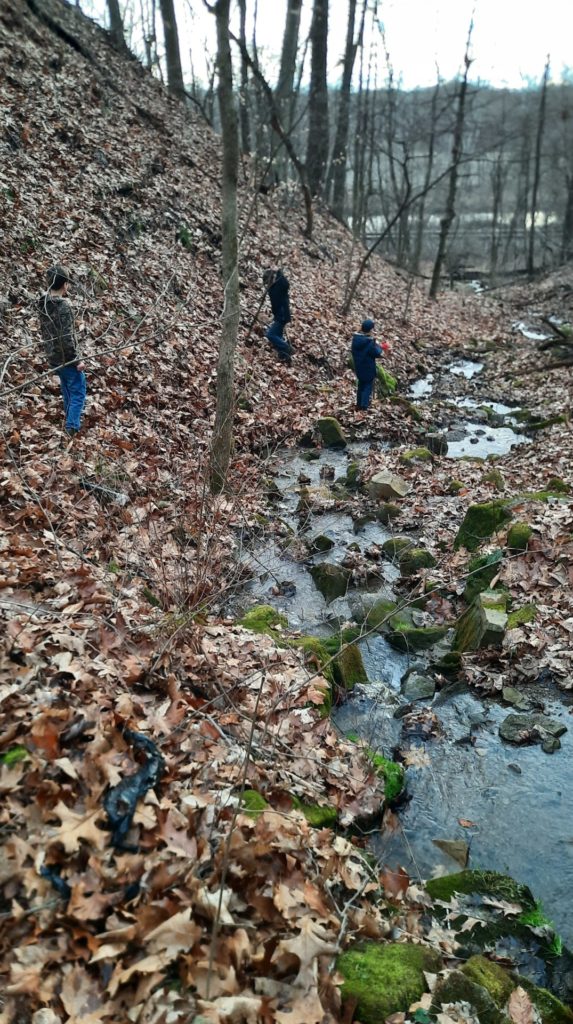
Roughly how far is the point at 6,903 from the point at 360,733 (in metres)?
3.26

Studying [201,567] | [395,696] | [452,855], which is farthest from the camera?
[395,696]

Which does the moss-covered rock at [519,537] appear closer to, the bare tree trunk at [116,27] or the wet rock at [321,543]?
the wet rock at [321,543]

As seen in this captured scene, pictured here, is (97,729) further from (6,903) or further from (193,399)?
(193,399)

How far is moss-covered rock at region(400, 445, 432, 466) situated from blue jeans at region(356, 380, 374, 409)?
182cm

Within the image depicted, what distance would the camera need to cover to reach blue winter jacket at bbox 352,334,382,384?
1176 cm

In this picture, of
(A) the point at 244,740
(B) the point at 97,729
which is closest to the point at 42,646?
(B) the point at 97,729

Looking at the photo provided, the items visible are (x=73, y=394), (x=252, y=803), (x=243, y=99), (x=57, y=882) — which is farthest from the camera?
(x=243, y=99)

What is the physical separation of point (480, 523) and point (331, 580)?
2.10m

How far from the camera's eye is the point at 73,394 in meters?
7.58

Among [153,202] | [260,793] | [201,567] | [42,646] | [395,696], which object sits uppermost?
[153,202]

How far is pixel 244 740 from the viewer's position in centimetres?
394

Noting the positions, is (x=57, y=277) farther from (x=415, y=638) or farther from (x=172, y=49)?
(x=172, y=49)

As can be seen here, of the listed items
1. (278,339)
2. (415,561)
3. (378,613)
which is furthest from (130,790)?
(278,339)

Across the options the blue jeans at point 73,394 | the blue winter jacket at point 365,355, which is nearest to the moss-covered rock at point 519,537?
the blue jeans at point 73,394
